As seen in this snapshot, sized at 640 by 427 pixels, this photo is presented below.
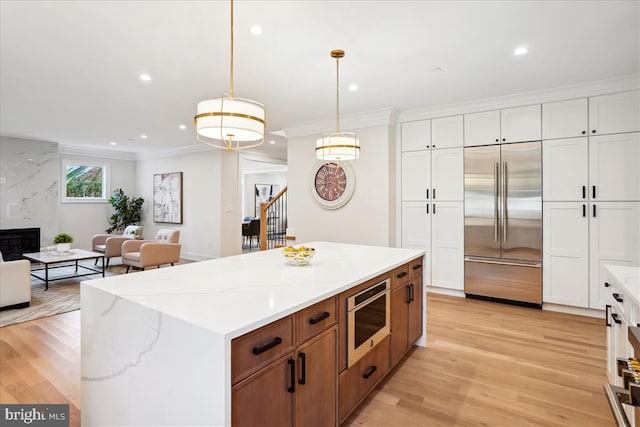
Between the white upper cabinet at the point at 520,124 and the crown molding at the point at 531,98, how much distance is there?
8 centimetres

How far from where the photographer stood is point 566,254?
3.91 meters

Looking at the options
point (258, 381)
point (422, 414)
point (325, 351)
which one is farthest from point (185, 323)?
point (422, 414)

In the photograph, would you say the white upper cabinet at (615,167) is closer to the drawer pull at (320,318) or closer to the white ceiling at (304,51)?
the white ceiling at (304,51)

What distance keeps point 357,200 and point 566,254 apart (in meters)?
2.71

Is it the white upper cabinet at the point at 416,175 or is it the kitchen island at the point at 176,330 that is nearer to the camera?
the kitchen island at the point at 176,330

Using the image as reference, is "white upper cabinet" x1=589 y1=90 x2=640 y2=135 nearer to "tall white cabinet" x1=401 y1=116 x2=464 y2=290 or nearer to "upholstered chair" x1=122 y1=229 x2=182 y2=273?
"tall white cabinet" x1=401 y1=116 x2=464 y2=290

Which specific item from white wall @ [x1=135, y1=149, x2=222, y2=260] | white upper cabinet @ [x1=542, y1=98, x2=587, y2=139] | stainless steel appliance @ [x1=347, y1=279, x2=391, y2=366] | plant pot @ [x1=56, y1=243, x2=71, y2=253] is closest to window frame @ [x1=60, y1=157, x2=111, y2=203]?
white wall @ [x1=135, y1=149, x2=222, y2=260]

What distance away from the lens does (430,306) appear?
4.23 metres

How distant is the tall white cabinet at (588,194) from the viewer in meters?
3.59

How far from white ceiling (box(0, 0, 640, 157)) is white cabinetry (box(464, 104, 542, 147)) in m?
0.30

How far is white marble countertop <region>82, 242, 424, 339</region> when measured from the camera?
1.28 meters

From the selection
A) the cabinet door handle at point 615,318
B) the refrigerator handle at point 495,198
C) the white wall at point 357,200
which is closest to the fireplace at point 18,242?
the white wall at point 357,200

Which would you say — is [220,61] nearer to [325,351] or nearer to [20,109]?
[325,351]

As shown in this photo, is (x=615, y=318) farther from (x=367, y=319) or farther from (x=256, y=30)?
(x=256, y=30)
